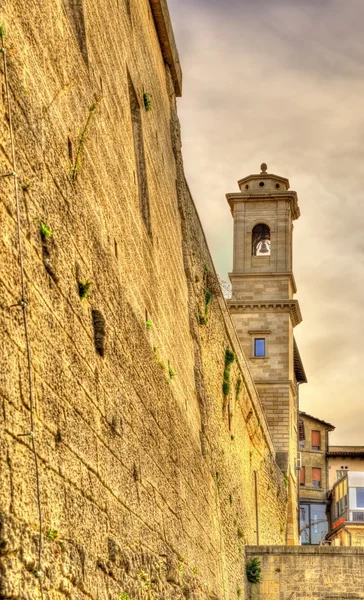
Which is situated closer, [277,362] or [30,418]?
[30,418]

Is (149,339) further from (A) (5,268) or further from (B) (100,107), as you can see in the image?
(A) (5,268)

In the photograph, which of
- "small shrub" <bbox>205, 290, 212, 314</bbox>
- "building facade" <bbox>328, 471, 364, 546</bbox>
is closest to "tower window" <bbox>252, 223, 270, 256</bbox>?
"building facade" <bbox>328, 471, 364, 546</bbox>

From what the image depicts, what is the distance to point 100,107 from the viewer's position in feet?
32.9

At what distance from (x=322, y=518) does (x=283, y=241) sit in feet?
83.8

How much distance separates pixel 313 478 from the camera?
2650 inches

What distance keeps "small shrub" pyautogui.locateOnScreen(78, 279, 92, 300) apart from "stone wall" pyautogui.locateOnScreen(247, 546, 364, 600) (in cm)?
1538

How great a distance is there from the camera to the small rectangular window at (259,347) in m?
40.7

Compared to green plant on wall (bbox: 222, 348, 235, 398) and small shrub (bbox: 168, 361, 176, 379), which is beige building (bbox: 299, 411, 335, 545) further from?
small shrub (bbox: 168, 361, 176, 379)

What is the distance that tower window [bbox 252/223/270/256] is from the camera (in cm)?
4328

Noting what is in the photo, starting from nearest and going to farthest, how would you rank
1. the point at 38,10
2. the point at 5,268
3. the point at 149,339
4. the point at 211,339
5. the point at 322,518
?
the point at 5,268 < the point at 38,10 < the point at 149,339 < the point at 211,339 < the point at 322,518

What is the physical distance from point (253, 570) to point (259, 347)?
18258mm

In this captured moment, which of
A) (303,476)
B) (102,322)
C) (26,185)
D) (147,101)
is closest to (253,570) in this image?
(147,101)

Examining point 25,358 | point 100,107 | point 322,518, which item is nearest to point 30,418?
point 25,358

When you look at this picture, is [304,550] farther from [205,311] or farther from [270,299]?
[270,299]
